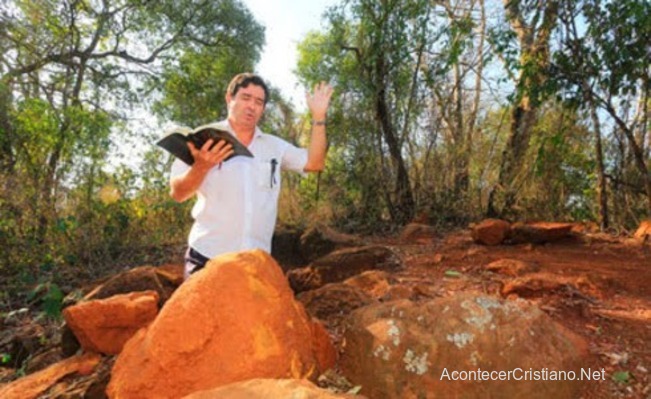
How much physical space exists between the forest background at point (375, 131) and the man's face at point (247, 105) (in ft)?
8.82

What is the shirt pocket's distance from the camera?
90.4 inches

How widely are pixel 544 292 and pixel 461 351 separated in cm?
120

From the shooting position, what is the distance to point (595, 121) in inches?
216

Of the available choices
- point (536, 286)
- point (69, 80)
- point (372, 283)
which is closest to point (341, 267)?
point (372, 283)

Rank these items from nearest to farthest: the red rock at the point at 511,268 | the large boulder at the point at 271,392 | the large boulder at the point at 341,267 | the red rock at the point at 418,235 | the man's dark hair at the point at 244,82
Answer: the large boulder at the point at 271,392 → the man's dark hair at the point at 244,82 → the red rock at the point at 511,268 → the large boulder at the point at 341,267 → the red rock at the point at 418,235

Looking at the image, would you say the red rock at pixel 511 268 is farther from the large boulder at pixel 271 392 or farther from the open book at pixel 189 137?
the large boulder at pixel 271 392

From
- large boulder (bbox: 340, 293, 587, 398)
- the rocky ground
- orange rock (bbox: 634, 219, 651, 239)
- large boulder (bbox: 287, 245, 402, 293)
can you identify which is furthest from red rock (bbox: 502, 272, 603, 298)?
orange rock (bbox: 634, 219, 651, 239)

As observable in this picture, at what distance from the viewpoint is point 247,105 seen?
230cm

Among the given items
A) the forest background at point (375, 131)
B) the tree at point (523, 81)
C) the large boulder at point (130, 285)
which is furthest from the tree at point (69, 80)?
the tree at point (523, 81)

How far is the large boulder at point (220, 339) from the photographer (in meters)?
1.63

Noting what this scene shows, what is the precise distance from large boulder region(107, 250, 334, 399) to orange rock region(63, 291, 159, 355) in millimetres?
355

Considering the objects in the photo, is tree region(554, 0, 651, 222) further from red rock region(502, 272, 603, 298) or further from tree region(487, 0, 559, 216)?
red rock region(502, 272, 603, 298)

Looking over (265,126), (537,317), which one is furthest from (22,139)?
(537,317)

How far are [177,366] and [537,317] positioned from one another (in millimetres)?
1474
